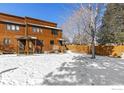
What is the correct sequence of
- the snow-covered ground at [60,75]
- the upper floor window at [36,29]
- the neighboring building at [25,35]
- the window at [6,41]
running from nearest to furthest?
the snow-covered ground at [60,75] < the window at [6,41] < the neighboring building at [25,35] < the upper floor window at [36,29]

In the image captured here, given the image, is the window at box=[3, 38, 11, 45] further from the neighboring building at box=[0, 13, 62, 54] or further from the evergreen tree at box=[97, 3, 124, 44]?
the evergreen tree at box=[97, 3, 124, 44]

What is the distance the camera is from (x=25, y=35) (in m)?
25.6

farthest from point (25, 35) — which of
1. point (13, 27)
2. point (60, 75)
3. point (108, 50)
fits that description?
point (60, 75)

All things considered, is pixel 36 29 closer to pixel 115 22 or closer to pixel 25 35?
pixel 25 35

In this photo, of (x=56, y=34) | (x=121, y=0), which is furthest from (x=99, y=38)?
(x=121, y=0)

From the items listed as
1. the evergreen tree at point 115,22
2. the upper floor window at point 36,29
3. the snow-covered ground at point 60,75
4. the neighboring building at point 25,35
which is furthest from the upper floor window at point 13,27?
the snow-covered ground at point 60,75

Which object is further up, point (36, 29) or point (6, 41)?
point (36, 29)

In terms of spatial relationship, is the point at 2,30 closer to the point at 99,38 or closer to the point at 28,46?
the point at 28,46

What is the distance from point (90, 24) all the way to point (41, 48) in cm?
1238

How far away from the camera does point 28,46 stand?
25.9m

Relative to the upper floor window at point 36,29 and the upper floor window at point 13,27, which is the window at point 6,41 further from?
the upper floor window at point 36,29

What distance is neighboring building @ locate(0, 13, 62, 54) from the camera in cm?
2327

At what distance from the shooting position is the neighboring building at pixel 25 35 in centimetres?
2327
